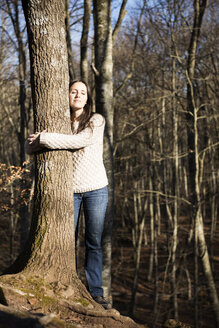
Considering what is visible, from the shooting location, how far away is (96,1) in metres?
5.36

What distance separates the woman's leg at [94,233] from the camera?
11.2ft

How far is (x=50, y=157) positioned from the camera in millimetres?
3043

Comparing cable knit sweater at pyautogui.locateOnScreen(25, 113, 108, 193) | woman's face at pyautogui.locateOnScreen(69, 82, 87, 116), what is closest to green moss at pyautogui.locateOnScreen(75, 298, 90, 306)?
cable knit sweater at pyautogui.locateOnScreen(25, 113, 108, 193)

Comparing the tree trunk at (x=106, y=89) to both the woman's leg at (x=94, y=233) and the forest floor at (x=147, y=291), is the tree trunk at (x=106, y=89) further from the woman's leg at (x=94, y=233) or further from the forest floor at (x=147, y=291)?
the forest floor at (x=147, y=291)

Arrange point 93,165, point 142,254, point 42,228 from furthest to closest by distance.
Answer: point 142,254, point 93,165, point 42,228

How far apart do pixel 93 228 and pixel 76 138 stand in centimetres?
96

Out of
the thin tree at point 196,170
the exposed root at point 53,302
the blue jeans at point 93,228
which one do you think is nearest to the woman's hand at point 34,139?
the blue jeans at point 93,228

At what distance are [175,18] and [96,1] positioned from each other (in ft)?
13.8

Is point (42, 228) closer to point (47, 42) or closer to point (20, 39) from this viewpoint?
point (47, 42)

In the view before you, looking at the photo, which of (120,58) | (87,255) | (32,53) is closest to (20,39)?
(120,58)

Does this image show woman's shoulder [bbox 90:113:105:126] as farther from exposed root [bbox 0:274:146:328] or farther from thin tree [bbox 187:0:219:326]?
thin tree [bbox 187:0:219:326]

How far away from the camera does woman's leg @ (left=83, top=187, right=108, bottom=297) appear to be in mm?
3422

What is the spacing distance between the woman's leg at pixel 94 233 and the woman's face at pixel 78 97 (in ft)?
2.86

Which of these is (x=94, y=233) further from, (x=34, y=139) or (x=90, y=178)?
(x=34, y=139)
